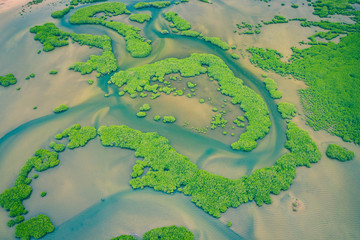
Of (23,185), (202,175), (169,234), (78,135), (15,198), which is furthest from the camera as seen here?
(78,135)

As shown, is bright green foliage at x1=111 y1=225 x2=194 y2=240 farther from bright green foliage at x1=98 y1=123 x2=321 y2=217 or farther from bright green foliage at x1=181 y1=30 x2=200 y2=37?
bright green foliage at x1=181 y1=30 x2=200 y2=37

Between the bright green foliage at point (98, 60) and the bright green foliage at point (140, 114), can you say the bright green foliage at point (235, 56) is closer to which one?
the bright green foliage at point (140, 114)

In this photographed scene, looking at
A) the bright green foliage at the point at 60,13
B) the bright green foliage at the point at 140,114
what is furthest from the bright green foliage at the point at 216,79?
the bright green foliage at the point at 60,13

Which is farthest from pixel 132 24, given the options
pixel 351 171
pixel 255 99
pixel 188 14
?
pixel 351 171

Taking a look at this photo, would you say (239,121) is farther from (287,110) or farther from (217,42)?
(217,42)

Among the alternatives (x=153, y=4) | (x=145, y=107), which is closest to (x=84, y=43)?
(x=153, y=4)

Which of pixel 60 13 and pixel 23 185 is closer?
pixel 23 185
